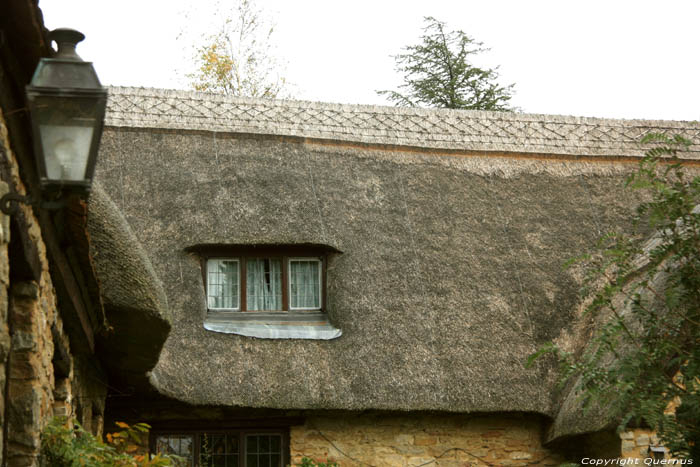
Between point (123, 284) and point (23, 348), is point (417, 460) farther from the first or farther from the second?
point (23, 348)

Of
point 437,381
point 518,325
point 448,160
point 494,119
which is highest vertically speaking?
point 494,119

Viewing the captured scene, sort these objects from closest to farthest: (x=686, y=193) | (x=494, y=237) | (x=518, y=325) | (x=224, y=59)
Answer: (x=686, y=193) < (x=518, y=325) < (x=494, y=237) < (x=224, y=59)

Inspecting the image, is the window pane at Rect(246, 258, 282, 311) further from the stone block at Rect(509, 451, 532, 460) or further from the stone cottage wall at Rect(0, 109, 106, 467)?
the stone cottage wall at Rect(0, 109, 106, 467)

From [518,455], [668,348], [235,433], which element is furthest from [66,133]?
[518,455]

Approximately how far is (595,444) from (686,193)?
3267 millimetres

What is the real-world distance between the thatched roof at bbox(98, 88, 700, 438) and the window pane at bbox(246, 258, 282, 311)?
366 mm

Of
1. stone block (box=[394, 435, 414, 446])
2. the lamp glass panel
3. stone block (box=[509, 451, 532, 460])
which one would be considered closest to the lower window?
stone block (box=[394, 435, 414, 446])

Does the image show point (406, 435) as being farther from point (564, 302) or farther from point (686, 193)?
point (686, 193)

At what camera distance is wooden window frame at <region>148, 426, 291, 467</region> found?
828cm

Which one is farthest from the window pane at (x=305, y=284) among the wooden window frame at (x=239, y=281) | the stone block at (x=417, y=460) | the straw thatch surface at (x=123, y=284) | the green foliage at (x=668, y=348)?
the green foliage at (x=668, y=348)

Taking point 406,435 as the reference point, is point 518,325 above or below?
above

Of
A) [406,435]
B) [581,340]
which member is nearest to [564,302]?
[581,340]

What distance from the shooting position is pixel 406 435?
841 cm

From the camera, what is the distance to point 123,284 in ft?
17.5
